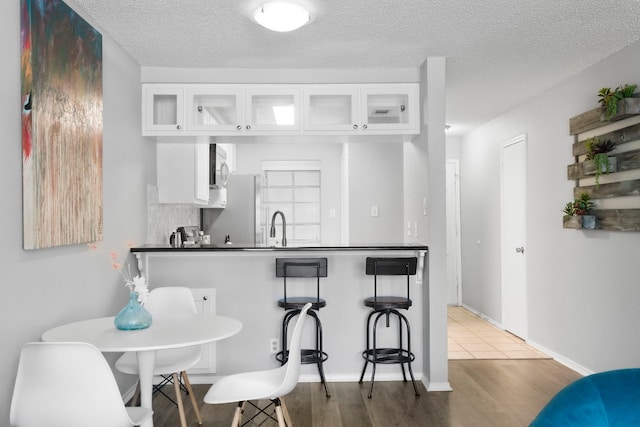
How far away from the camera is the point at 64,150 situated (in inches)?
98.9

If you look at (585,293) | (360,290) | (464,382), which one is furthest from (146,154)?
(585,293)

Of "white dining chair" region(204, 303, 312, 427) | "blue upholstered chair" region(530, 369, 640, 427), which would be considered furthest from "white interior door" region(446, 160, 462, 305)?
"blue upholstered chair" region(530, 369, 640, 427)

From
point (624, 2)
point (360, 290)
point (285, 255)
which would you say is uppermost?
point (624, 2)

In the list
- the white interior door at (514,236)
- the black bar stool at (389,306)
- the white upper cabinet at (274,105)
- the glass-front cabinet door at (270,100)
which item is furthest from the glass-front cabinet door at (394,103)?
the white interior door at (514,236)

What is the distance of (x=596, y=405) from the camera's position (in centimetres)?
145

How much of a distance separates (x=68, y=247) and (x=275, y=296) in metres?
1.60

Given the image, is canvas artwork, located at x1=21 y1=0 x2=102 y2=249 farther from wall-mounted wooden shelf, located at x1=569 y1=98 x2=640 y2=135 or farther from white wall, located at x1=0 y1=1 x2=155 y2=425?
wall-mounted wooden shelf, located at x1=569 y1=98 x2=640 y2=135

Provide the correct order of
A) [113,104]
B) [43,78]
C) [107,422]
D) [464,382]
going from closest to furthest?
[107,422] < [43,78] < [113,104] < [464,382]

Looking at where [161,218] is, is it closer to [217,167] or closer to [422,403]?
[217,167]

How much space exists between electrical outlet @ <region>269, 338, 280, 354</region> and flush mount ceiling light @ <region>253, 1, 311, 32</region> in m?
2.26

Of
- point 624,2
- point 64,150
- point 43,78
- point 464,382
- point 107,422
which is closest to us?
point 107,422

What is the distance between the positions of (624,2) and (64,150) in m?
3.14

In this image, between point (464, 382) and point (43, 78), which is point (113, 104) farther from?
point (464, 382)

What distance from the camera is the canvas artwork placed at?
2.21m
